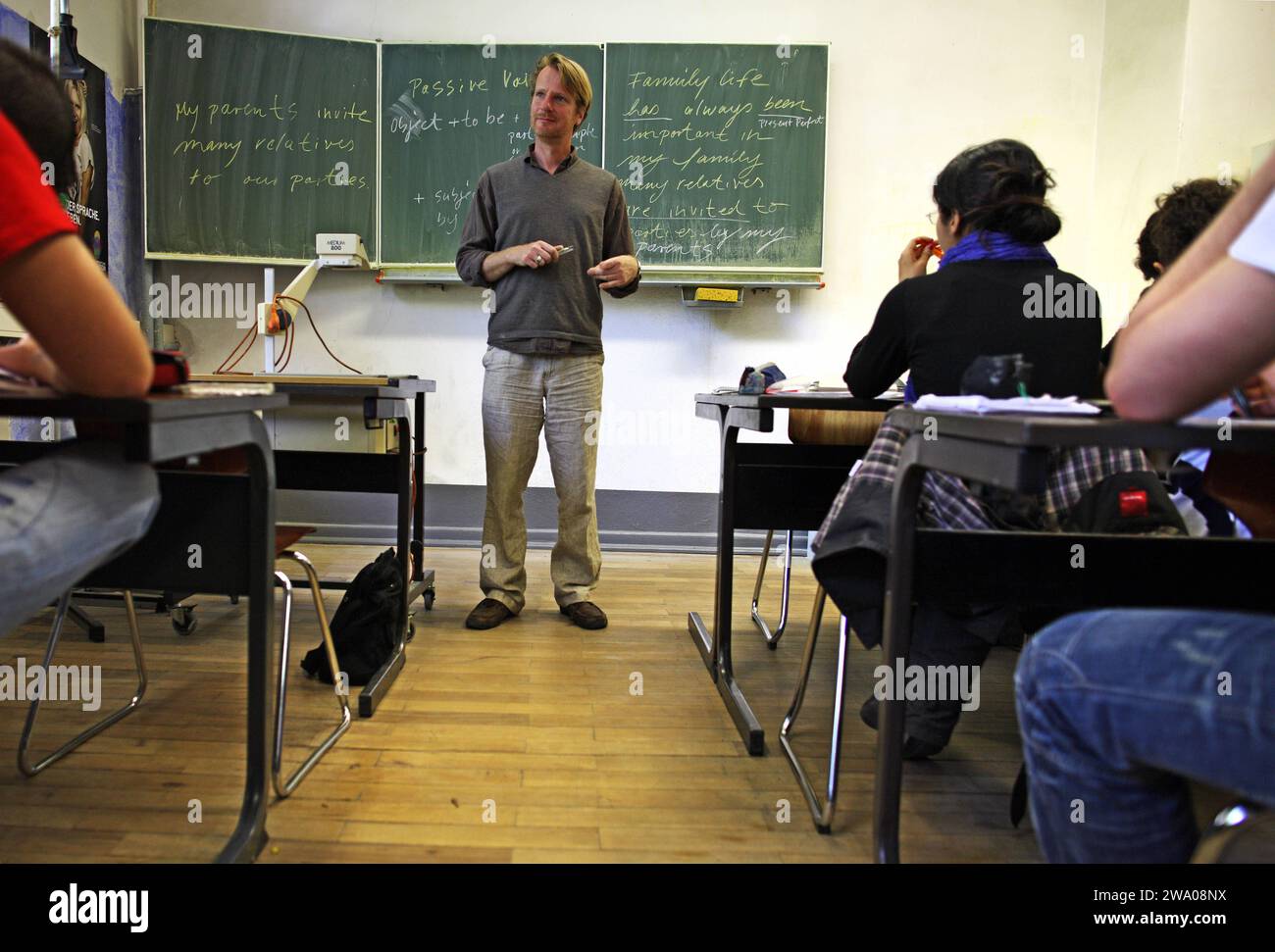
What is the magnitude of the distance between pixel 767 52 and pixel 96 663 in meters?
3.54

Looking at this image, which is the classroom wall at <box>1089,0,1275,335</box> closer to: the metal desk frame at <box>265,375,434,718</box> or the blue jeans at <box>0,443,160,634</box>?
the metal desk frame at <box>265,375,434,718</box>

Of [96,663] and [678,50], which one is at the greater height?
[678,50]

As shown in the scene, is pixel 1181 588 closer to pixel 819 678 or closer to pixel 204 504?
pixel 819 678

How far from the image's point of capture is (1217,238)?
84 cm

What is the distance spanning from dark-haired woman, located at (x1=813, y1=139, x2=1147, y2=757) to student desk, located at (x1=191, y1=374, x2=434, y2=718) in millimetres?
1156

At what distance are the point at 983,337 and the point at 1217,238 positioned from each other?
34.7 inches

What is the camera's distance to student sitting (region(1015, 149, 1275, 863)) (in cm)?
67

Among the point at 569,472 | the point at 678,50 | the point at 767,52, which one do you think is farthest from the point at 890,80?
the point at 569,472

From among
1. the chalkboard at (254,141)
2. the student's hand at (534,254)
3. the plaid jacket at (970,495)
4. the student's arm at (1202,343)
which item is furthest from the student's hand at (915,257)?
the chalkboard at (254,141)

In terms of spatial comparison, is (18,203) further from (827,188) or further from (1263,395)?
(827,188)

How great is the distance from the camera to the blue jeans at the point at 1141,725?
26.1 inches

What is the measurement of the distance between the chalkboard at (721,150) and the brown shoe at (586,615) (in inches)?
72.8

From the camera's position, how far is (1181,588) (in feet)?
4.37

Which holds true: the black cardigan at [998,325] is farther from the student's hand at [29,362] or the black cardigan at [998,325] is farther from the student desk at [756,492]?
the student's hand at [29,362]
